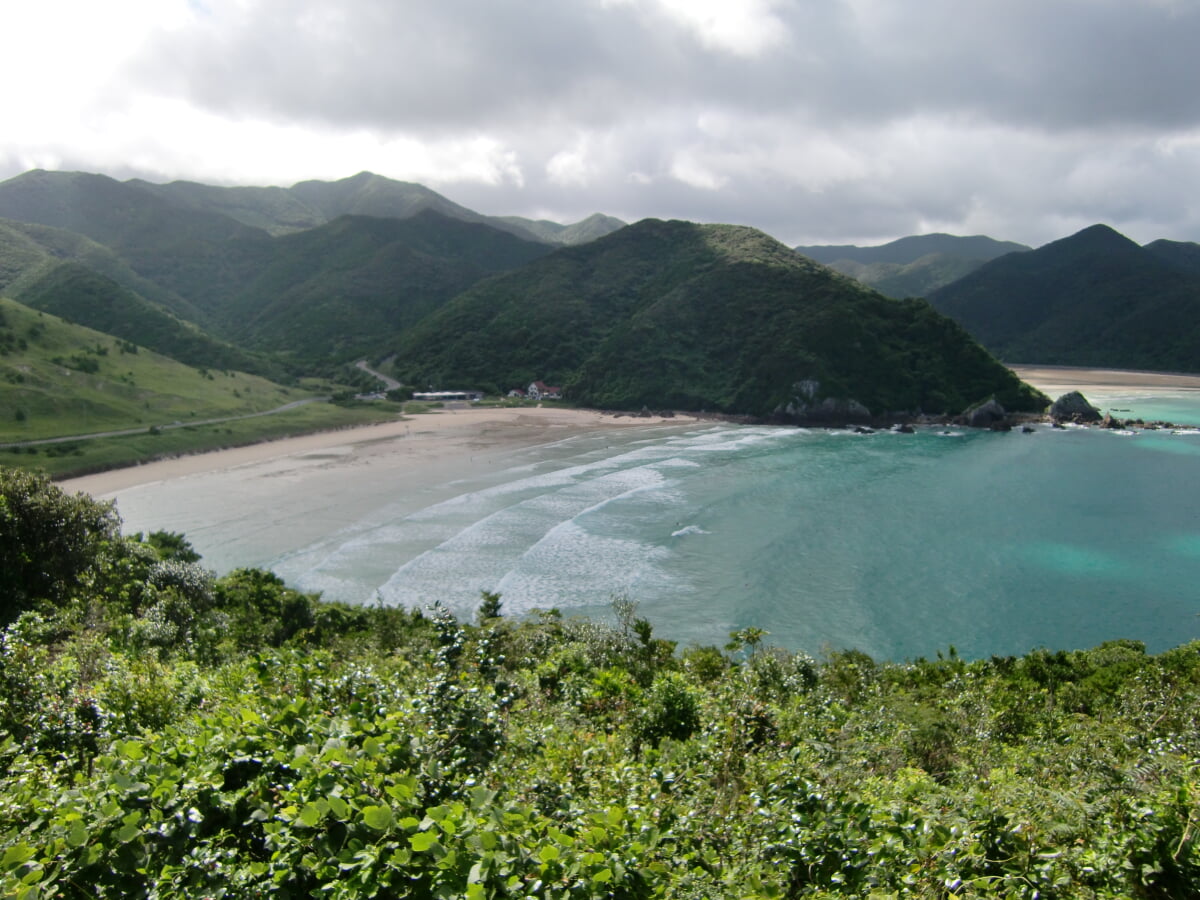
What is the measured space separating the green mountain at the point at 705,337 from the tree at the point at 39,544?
80668mm

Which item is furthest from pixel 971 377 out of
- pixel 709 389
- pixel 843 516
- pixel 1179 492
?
pixel 843 516

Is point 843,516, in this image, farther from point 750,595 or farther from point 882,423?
point 882,423

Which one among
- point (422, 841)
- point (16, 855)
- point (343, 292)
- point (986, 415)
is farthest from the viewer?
point (343, 292)

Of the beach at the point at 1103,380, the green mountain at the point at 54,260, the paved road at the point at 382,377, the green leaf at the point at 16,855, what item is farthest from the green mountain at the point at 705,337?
the green leaf at the point at 16,855

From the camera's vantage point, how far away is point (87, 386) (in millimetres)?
71812

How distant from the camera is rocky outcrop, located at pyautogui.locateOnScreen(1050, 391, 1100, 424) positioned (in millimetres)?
85812

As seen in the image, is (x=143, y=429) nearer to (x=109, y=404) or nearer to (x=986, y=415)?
(x=109, y=404)

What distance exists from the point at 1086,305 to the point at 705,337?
115 m

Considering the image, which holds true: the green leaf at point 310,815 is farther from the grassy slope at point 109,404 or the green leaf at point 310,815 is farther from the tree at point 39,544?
the grassy slope at point 109,404

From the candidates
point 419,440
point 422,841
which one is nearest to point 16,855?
point 422,841

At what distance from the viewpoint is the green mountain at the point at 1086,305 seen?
13900 cm

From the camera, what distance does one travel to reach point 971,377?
3718 inches

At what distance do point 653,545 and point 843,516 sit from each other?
1604cm

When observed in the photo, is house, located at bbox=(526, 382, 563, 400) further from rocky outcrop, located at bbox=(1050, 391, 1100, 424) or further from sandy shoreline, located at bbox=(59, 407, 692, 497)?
rocky outcrop, located at bbox=(1050, 391, 1100, 424)
